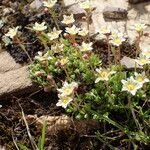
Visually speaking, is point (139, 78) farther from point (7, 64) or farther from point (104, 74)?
point (7, 64)

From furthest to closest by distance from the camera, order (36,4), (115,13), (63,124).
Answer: (36,4) → (115,13) → (63,124)

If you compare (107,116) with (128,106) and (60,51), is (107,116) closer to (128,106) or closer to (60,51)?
(128,106)

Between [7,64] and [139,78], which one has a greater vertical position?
[139,78]

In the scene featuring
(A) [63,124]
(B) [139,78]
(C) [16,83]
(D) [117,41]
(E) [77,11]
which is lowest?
(A) [63,124]

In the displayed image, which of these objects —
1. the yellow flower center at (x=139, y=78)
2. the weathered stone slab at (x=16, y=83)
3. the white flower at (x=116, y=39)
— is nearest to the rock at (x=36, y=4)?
the weathered stone slab at (x=16, y=83)

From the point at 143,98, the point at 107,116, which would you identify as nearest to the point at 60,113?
the point at 107,116

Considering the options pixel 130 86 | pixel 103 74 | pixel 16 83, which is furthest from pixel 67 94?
pixel 16 83

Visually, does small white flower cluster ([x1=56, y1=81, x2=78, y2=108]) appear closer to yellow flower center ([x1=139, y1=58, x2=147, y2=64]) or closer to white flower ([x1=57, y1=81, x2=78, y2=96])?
white flower ([x1=57, y1=81, x2=78, y2=96])

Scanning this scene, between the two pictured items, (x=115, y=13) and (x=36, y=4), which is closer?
(x=115, y=13)
